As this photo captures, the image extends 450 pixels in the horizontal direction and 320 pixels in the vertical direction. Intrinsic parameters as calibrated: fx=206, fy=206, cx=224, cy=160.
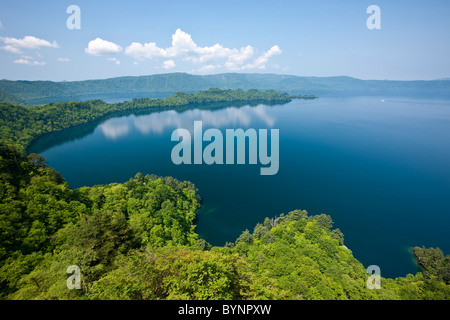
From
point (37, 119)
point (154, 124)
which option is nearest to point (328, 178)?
point (154, 124)

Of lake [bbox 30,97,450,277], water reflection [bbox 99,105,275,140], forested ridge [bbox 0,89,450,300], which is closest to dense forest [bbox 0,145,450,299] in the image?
forested ridge [bbox 0,89,450,300]

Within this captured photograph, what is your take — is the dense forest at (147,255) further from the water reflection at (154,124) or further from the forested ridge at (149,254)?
the water reflection at (154,124)

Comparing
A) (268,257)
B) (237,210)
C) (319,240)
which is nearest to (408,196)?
(319,240)

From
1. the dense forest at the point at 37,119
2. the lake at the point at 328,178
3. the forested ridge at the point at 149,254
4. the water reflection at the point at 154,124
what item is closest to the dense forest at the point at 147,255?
Result: the forested ridge at the point at 149,254

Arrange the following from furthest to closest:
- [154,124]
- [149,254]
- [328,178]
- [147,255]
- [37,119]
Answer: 1. [154,124]
2. [37,119]
3. [328,178]
4. [149,254]
5. [147,255]

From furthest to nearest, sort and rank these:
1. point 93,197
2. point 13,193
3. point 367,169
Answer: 1. point 367,169
2. point 93,197
3. point 13,193

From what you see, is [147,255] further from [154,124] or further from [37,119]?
[37,119]

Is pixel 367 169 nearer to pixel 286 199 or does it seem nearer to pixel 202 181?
pixel 286 199
